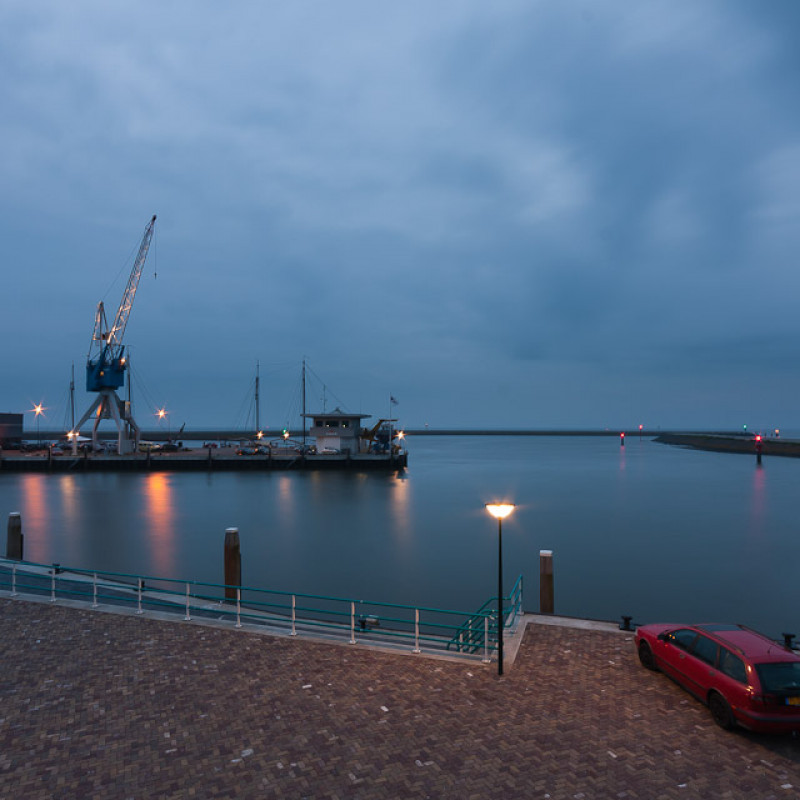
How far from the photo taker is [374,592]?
26078mm

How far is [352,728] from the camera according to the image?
28.7 ft

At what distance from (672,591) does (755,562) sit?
10254 millimetres

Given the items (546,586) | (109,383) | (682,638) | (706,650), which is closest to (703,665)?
(706,650)

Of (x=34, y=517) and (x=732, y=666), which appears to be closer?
(x=732, y=666)

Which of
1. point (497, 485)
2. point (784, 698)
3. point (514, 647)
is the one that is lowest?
point (497, 485)

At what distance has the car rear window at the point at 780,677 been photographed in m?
8.20

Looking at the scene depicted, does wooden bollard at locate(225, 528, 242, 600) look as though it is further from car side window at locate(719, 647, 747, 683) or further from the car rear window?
the car rear window

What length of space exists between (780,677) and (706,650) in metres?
1.33

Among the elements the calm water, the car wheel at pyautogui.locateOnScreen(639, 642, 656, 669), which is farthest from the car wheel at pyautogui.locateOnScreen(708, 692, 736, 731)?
the calm water

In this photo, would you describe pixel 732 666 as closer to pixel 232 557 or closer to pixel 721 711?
pixel 721 711

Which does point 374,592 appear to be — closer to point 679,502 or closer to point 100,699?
point 100,699

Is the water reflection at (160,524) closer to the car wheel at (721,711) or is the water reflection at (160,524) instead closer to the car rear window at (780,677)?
the car wheel at (721,711)

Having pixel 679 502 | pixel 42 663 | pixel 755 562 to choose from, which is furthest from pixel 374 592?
pixel 679 502

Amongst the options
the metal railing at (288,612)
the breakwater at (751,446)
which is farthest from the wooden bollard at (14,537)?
the breakwater at (751,446)
